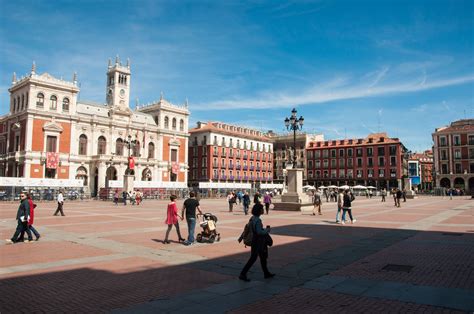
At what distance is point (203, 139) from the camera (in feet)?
269

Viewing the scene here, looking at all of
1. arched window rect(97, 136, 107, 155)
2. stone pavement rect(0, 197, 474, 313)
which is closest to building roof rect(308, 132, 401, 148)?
arched window rect(97, 136, 107, 155)

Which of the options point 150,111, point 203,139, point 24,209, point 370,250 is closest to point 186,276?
point 370,250

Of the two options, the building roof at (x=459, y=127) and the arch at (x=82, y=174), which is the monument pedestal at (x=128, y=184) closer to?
the arch at (x=82, y=174)

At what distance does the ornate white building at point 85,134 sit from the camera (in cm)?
5322

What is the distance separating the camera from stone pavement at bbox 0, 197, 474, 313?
574 centimetres

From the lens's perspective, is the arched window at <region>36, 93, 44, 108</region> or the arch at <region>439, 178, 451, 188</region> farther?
the arch at <region>439, 178, 451, 188</region>

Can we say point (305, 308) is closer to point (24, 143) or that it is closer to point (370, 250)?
point (370, 250)

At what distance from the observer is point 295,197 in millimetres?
26391

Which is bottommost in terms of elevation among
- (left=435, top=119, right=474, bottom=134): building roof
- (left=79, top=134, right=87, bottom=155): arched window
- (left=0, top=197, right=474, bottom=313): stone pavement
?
(left=0, top=197, right=474, bottom=313): stone pavement

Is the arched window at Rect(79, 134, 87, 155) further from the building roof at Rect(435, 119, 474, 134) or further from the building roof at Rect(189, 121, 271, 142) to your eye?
the building roof at Rect(435, 119, 474, 134)

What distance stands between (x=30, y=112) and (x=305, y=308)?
185 feet

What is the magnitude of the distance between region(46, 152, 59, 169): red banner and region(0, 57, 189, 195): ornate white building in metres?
0.14

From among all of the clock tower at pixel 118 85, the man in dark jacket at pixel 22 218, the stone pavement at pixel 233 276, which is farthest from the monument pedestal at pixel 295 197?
the clock tower at pixel 118 85

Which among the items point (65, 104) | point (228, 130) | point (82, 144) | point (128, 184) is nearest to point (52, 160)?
point (82, 144)
